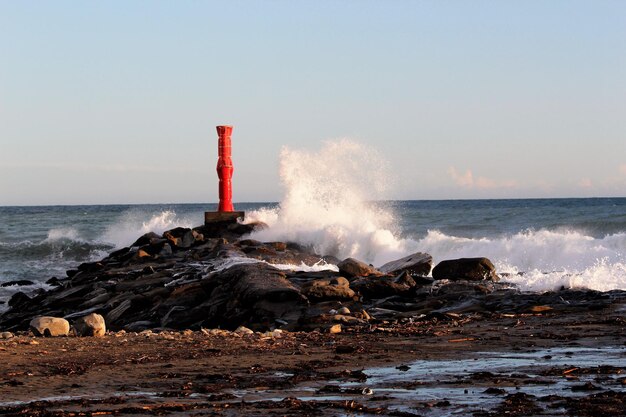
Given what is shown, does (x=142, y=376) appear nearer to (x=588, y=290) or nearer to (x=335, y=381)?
(x=335, y=381)

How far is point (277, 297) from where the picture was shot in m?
13.6

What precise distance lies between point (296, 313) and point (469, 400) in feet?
21.7

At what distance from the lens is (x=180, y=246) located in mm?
23516

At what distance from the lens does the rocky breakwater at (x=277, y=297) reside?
13062 millimetres

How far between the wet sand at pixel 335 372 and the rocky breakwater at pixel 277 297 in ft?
4.31

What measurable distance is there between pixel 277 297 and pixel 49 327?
336 centimetres

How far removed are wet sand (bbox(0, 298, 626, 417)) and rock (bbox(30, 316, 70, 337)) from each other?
1.65 feet

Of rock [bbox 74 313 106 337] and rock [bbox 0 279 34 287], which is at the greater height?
rock [bbox 74 313 106 337]

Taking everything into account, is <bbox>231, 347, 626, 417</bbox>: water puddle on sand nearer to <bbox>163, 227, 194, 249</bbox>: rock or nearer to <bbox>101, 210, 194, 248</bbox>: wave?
<bbox>163, 227, 194, 249</bbox>: rock

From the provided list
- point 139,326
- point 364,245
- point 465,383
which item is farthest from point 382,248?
point 465,383

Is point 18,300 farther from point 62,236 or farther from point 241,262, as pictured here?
point 62,236

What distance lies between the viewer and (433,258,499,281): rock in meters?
16.6

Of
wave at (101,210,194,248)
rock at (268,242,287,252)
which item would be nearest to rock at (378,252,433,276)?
rock at (268,242,287,252)

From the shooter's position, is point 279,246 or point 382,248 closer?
point 279,246
